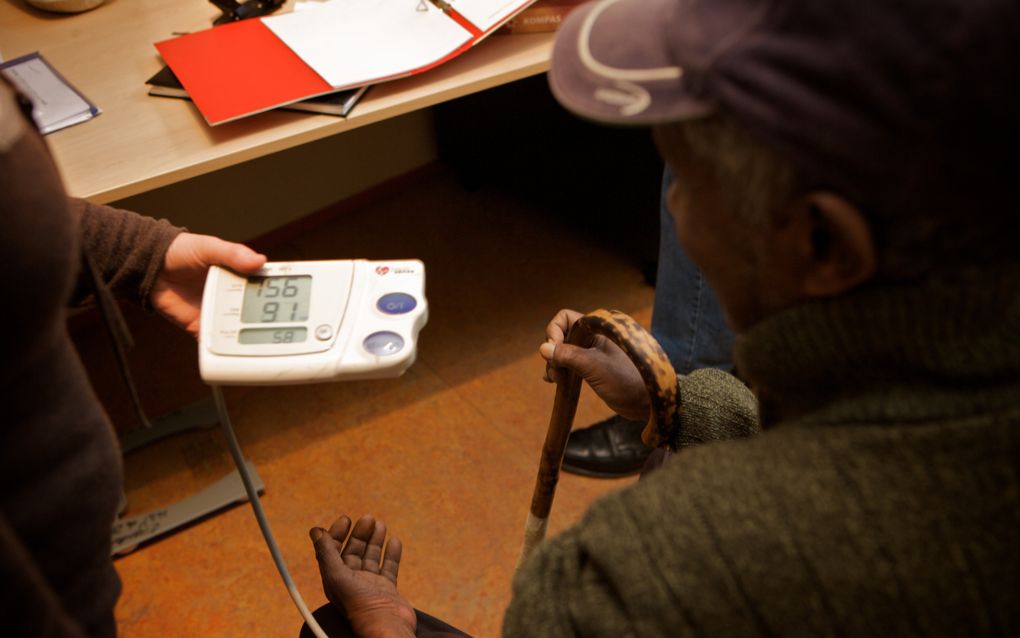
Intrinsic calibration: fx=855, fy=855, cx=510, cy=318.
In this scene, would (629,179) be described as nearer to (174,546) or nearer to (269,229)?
(269,229)

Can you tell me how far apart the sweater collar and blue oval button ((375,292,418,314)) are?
356mm

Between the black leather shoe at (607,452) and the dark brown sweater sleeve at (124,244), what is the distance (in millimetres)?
872

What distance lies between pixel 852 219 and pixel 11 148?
0.48 m

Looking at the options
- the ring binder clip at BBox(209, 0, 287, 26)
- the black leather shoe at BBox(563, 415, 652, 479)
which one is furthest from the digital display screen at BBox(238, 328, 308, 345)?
the black leather shoe at BBox(563, 415, 652, 479)

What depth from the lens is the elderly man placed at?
0.44 meters

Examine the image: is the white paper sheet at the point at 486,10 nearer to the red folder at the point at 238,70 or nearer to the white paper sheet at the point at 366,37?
the white paper sheet at the point at 366,37

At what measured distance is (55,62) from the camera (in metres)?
1.26

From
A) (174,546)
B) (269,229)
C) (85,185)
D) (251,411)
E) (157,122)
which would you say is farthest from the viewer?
(269,229)

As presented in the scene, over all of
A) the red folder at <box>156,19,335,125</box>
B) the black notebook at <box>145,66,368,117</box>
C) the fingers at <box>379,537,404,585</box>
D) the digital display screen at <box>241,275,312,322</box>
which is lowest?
the fingers at <box>379,537,404,585</box>

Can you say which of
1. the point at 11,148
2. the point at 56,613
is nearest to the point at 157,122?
the point at 11,148

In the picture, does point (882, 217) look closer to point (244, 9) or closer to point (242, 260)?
point (242, 260)

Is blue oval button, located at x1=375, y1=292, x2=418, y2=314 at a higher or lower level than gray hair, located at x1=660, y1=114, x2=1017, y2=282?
lower

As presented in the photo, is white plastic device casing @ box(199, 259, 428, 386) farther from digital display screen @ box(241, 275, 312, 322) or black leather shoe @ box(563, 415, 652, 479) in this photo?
black leather shoe @ box(563, 415, 652, 479)

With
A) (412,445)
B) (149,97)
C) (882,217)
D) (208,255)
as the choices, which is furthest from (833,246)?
(412,445)
